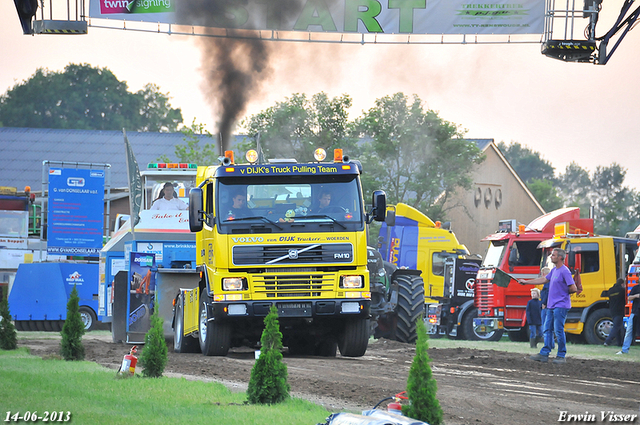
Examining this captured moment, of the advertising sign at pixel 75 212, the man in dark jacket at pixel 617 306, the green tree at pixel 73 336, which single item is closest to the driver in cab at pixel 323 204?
the green tree at pixel 73 336

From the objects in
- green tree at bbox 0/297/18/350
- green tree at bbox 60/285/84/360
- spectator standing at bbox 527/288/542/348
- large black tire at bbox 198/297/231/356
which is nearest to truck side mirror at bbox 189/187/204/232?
large black tire at bbox 198/297/231/356

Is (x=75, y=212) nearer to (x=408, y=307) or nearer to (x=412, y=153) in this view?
(x=408, y=307)

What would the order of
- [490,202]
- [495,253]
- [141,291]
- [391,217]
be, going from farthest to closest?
[490,202] < [495,253] < [141,291] < [391,217]

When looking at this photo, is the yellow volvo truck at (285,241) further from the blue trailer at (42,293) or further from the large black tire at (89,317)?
the large black tire at (89,317)

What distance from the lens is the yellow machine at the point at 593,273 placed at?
2200 cm

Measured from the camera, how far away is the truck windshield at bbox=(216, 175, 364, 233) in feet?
43.4

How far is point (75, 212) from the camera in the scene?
2738 centimetres

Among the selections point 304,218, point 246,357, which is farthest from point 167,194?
point 304,218

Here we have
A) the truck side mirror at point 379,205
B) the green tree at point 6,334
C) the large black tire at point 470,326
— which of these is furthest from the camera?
the large black tire at point 470,326

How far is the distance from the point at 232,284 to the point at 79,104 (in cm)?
7833

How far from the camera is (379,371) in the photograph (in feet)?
40.6

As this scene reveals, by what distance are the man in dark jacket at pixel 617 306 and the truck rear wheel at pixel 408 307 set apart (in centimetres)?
474

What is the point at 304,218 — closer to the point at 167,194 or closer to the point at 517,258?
the point at 167,194

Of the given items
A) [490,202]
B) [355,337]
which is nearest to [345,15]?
[355,337]
